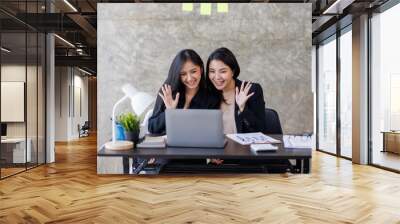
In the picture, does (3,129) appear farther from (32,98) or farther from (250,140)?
(250,140)

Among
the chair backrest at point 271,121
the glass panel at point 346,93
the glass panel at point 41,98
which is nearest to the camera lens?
the chair backrest at point 271,121

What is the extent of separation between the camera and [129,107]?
4.65 metres

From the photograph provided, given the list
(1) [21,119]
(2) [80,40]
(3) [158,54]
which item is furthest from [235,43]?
(2) [80,40]

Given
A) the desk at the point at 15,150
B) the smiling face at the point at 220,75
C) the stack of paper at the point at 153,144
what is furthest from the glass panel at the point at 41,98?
the stack of paper at the point at 153,144

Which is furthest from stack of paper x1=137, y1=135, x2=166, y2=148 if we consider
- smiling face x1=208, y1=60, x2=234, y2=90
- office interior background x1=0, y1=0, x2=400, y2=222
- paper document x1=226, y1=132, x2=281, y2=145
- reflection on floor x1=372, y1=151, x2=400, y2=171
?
reflection on floor x1=372, y1=151, x2=400, y2=171

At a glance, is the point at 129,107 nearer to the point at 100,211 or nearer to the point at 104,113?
the point at 104,113

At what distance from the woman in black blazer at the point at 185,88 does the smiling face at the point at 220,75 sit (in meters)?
0.11

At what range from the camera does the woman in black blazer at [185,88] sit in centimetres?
399

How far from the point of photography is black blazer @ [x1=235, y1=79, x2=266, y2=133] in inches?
157

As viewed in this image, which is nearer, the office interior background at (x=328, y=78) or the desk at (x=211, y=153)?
the desk at (x=211, y=153)

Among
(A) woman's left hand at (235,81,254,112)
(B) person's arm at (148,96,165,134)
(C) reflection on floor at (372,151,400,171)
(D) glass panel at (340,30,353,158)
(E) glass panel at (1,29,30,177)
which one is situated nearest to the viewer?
(B) person's arm at (148,96,165,134)

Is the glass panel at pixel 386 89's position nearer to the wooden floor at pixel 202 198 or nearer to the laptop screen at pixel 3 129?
the wooden floor at pixel 202 198

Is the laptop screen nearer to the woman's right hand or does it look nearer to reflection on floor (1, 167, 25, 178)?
reflection on floor (1, 167, 25, 178)

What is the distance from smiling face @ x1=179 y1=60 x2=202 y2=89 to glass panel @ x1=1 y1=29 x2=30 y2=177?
3.10 metres
